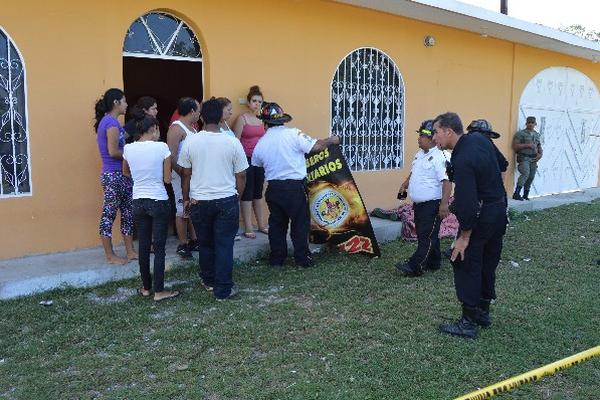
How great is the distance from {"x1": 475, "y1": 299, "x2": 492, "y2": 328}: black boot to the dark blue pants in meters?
2.58

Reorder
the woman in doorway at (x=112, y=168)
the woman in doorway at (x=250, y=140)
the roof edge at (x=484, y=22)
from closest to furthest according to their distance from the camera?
1. the woman in doorway at (x=112, y=168)
2. the woman in doorway at (x=250, y=140)
3. the roof edge at (x=484, y=22)

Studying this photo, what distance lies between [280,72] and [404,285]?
324 cm

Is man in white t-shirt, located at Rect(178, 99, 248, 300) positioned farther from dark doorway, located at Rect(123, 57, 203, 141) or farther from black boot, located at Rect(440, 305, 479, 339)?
dark doorway, located at Rect(123, 57, 203, 141)

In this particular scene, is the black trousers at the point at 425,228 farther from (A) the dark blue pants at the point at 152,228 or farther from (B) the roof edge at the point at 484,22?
(B) the roof edge at the point at 484,22

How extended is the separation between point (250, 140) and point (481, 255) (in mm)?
3307

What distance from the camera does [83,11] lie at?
5621 millimetres

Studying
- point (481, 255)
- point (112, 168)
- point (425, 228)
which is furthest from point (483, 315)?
point (112, 168)

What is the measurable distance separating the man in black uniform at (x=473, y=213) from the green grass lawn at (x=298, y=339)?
32 cm

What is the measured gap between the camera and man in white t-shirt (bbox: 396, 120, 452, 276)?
221 inches

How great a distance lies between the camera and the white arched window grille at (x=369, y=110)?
820 centimetres

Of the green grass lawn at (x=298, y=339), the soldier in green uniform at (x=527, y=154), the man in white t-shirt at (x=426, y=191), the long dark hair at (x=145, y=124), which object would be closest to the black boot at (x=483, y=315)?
the green grass lawn at (x=298, y=339)

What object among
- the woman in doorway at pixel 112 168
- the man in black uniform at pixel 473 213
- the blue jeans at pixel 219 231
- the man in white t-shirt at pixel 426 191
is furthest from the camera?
the man in white t-shirt at pixel 426 191

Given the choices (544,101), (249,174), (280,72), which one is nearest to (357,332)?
(249,174)

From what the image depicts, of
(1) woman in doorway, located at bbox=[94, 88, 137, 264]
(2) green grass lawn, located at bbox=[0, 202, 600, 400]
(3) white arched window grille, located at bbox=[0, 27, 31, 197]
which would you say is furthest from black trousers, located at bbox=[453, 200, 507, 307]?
(3) white arched window grille, located at bbox=[0, 27, 31, 197]
